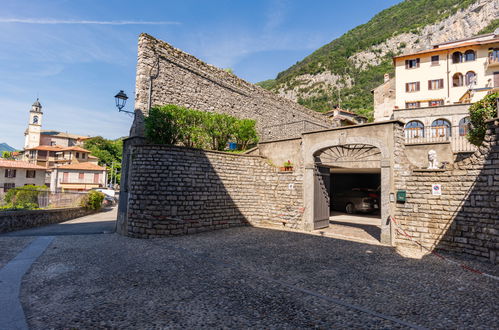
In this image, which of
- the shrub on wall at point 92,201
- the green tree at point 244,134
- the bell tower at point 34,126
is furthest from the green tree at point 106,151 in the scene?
the green tree at point 244,134

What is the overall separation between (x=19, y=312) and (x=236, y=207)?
7735 mm

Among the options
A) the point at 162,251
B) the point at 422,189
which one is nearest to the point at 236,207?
the point at 162,251

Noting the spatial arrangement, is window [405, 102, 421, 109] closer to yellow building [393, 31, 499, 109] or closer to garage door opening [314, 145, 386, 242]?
yellow building [393, 31, 499, 109]

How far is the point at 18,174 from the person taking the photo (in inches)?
1591

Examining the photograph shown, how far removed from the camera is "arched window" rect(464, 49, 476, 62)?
2420cm

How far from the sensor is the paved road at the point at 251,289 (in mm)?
3314

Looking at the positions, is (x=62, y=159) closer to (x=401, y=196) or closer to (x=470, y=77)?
(x=401, y=196)

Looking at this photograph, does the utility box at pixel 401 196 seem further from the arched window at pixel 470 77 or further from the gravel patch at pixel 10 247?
the arched window at pixel 470 77

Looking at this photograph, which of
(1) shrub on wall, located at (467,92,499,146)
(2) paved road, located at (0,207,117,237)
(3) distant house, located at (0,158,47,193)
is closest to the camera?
(1) shrub on wall, located at (467,92,499,146)

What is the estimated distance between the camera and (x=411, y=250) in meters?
7.13

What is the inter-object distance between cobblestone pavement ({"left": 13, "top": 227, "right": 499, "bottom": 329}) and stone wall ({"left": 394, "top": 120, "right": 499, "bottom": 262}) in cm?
79

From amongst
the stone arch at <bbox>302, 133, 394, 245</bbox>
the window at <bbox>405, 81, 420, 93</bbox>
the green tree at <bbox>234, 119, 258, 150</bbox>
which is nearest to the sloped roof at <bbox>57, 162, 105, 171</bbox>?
the green tree at <bbox>234, 119, 258, 150</bbox>

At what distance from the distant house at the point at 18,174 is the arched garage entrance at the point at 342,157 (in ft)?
152

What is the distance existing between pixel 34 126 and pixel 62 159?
35927mm
